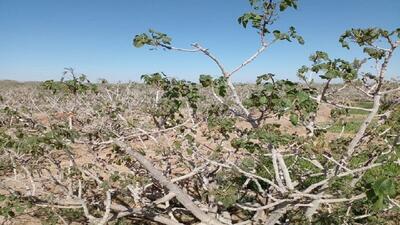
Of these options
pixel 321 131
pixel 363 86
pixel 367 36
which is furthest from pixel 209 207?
pixel 367 36

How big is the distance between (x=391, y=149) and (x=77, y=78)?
12.8 ft

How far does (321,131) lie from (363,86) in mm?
1049

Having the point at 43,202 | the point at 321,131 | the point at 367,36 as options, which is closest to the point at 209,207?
the point at 321,131

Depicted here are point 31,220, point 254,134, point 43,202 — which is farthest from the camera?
point 31,220

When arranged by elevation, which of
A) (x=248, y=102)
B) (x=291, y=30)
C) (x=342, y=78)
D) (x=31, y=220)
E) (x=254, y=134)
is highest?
(x=291, y=30)

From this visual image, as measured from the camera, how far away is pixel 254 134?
3.99 metres

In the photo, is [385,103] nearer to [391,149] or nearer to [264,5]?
[391,149]

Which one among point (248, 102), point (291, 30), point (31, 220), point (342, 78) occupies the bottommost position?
point (31, 220)

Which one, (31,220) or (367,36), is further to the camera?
(31,220)

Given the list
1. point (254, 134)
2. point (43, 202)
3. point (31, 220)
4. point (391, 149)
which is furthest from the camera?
point (31, 220)

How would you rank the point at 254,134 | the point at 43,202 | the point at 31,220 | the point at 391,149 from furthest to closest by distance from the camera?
1. the point at 31,220
2. the point at 43,202
3. the point at 391,149
4. the point at 254,134

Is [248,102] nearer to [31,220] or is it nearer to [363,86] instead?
[363,86]

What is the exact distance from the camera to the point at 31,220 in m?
6.17

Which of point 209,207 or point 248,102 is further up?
point 248,102
